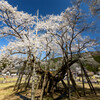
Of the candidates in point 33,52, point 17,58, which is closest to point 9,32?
point 33,52

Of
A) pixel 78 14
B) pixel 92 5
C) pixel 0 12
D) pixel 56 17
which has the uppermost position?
pixel 56 17

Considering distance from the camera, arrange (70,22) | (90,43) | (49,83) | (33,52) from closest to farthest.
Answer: (33,52), (70,22), (90,43), (49,83)

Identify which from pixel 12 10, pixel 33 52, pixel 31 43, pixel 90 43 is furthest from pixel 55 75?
pixel 12 10

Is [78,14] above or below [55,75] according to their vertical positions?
above

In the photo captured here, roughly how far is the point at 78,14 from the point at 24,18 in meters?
5.78

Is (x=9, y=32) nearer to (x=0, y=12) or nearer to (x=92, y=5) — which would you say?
(x=0, y=12)

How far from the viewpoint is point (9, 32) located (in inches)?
309

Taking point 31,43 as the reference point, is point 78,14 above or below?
above

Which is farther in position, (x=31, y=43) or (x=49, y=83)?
(x=49, y=83)

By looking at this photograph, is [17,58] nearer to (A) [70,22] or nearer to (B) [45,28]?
(B) [45,28]

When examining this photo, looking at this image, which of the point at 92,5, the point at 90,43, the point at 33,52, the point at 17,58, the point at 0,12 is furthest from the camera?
the point at 17,58

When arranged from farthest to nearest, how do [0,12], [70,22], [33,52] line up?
[70,22] → [33,52] → [0,12]

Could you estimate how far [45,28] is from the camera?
9922 millimetres

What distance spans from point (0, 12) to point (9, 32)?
194 centimetres
